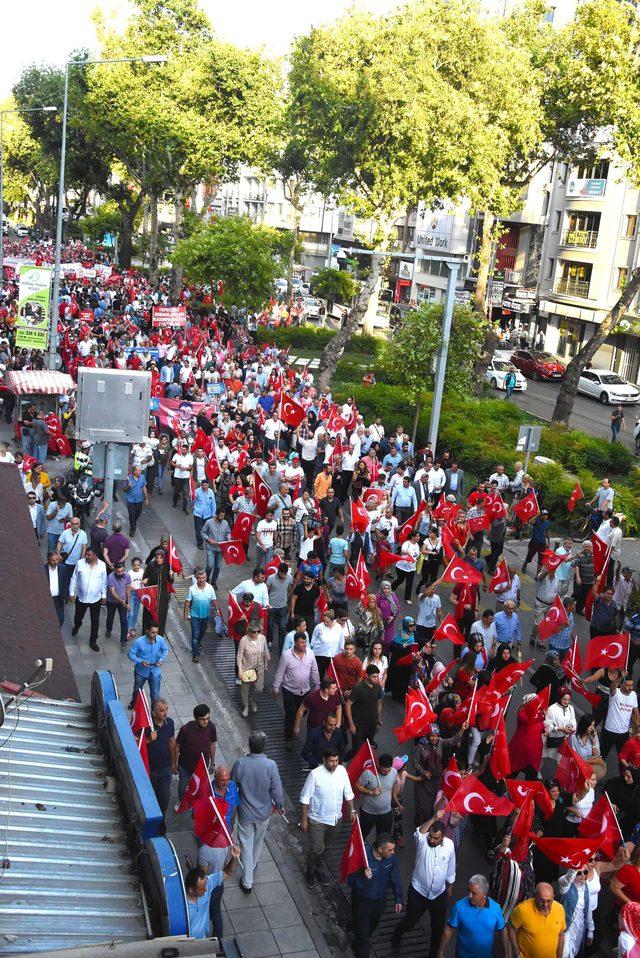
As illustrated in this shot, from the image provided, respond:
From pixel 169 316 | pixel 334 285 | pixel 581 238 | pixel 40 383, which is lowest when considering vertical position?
pixel 40 383

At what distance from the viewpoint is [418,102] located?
101 feet

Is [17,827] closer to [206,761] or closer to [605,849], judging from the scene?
[206,761]

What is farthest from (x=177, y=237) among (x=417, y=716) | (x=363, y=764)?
(x=363, y=764)

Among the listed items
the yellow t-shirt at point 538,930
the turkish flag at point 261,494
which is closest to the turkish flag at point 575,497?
the turkish flag at point 261,494

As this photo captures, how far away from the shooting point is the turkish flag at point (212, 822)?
8078mm

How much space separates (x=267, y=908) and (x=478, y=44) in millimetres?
28542

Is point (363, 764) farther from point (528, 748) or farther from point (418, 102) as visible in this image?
point (418, 102)

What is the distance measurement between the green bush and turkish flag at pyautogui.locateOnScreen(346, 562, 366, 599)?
3252 centimetres

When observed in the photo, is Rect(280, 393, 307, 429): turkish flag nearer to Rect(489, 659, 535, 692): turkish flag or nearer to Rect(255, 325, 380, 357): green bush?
Rect(489, 659, 535, 692): turkish flag

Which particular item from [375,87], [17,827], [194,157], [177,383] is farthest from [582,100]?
[17,827]

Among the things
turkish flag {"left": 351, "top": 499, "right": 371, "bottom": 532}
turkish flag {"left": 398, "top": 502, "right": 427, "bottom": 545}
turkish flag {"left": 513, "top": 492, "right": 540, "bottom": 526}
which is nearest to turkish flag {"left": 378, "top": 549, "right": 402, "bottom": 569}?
turkish flag {"left": 398, "top": 502, "right": 427, "bottom": 545}

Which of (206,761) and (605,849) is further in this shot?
(206,761)

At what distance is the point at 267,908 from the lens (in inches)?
336

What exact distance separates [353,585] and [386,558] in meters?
1.45
